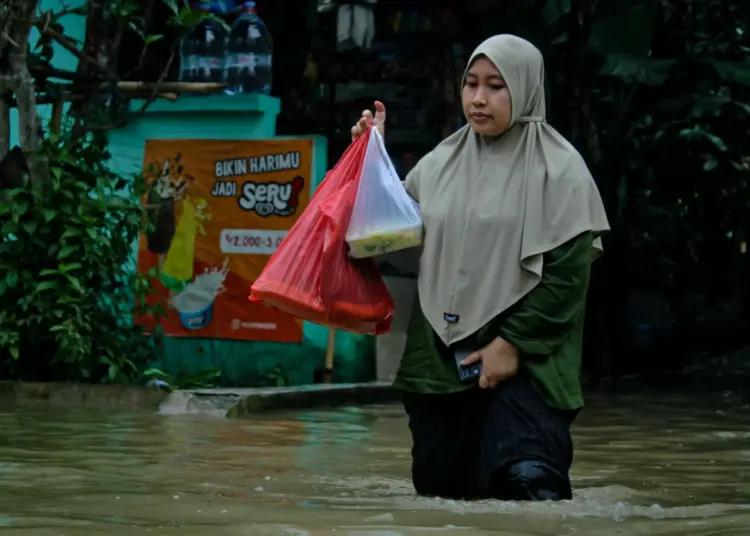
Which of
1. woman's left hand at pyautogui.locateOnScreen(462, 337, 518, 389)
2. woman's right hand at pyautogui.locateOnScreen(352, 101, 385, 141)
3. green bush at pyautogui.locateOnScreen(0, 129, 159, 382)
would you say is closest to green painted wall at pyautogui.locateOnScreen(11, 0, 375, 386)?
green bush at pyautogui.locateOnScreen(0, 129, 159, 382)

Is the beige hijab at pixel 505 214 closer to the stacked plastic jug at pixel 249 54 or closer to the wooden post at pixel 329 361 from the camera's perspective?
the wooden post at pixel 329 361

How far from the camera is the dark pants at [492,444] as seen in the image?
16.2ft

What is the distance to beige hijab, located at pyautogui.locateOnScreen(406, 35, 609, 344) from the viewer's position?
16.4ft

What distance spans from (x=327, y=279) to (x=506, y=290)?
2.01 feet

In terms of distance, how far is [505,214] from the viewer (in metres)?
5.02

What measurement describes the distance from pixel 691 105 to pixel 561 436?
8125 mm

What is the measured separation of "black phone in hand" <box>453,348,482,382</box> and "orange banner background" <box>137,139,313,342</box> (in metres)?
5.47

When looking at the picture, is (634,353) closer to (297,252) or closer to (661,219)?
(661,219)

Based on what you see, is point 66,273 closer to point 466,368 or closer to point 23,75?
point 23,75

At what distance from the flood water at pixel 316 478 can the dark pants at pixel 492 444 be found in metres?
0.09

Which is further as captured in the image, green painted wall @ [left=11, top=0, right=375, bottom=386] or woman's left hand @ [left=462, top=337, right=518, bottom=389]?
green painted wall @ [left=11, top=0, right=375, bottom=386]

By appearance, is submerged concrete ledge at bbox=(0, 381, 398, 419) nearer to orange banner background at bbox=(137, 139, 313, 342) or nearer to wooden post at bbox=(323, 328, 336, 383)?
wooden post at bbox=(323, 328, 336, 383)

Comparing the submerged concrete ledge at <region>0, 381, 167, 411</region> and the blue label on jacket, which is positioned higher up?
the blue label on jacket

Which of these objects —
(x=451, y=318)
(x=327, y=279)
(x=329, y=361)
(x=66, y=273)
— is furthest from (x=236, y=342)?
(x=451, y=318)
